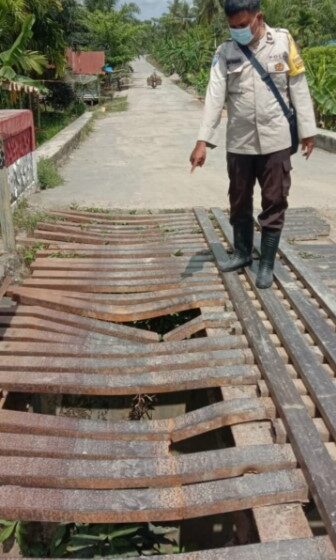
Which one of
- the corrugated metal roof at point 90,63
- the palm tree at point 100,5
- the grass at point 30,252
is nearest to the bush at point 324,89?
the grass at point 30,252

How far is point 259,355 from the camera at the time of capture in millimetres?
2926

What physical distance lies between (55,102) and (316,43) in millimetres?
25093

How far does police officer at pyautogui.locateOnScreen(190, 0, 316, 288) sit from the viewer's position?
3312 millimetres

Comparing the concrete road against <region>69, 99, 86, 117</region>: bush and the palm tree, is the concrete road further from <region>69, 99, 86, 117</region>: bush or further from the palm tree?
the palm tree

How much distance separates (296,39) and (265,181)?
35.9 metres

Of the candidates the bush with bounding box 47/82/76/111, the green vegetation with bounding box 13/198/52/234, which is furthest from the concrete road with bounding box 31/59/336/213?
the bush with bounding box 47/82/76/111

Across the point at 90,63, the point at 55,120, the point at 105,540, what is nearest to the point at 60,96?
the point at 55,120

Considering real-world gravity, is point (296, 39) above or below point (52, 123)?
above

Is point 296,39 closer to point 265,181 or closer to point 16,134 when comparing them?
point 16,134

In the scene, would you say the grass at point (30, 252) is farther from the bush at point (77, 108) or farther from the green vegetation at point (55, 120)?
the bush at point (77, 108)

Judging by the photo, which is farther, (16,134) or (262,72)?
(16,134)

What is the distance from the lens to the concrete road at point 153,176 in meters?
6.82

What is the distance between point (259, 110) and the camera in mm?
3430

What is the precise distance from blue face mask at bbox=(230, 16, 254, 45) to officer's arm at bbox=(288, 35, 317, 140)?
0.27 metres
